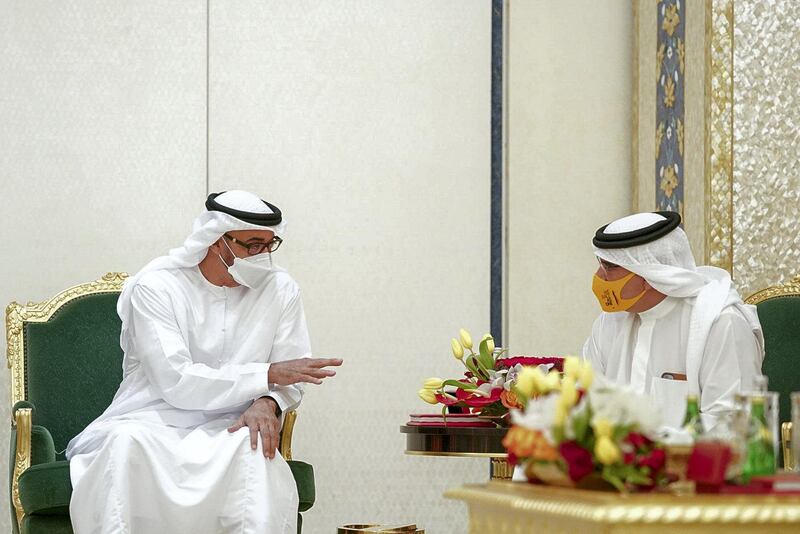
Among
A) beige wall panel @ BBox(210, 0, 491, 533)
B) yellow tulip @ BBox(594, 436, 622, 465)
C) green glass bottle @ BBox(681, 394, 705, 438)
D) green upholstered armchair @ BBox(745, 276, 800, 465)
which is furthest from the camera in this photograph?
beige wall panel @ BBox(210, 0, 491, 533)

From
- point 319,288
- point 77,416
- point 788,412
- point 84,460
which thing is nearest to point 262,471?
point 84,460

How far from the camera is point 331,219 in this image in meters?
5.93

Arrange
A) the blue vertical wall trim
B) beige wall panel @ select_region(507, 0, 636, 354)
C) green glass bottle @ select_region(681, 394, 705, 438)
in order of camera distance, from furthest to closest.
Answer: beige wall panel @ select_region(507, 0, 636, 354), the blue vertical wall trim, green glass bottle @ select_region(681, 394, 705, 438)

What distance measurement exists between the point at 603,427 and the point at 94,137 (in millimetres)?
4144

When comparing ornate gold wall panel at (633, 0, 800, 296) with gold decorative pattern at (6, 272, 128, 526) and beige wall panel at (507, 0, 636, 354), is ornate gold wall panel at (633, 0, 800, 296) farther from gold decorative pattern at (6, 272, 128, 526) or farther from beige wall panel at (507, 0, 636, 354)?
gold decorative pattern at (6, 272, 128, 526)

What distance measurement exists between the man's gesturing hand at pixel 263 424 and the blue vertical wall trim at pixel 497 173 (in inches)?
71.4

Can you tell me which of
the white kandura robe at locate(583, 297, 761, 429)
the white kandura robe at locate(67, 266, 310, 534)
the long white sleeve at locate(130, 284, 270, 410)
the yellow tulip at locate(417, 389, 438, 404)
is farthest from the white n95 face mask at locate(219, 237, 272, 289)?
the white kandura robe at locate(583, 297, 761, 429)

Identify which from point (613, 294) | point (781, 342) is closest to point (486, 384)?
point (613, 294)

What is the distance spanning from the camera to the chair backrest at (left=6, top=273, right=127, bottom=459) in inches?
199

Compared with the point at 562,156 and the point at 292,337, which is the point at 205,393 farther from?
the point at 562,156

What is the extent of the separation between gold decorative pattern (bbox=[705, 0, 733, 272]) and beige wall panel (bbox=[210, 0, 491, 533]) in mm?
1200

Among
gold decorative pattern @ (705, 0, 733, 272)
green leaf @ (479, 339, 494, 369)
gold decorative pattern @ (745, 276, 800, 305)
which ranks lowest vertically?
green leaf @ (479, 339, 494, 369)

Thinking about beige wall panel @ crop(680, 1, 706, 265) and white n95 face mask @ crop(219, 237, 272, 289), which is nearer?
white n95 face mask @ crop(219, 237, 272, 289)

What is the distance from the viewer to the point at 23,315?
5133mm
